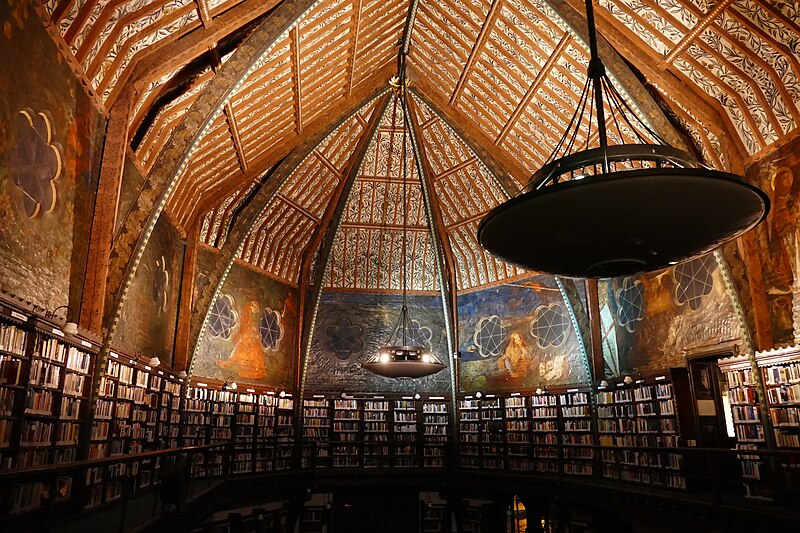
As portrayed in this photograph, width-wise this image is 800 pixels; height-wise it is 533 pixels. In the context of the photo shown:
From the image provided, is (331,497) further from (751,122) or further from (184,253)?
(751,122)

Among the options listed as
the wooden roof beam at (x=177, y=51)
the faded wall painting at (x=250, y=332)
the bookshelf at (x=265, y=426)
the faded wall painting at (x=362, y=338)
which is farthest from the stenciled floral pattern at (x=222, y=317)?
the wooden roof beam at (x=177, y=51)

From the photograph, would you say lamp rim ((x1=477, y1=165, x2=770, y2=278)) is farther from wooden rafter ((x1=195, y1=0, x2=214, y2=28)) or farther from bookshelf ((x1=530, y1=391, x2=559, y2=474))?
bookshelf ((x1=530, y1=391, x2=559, y2=474))

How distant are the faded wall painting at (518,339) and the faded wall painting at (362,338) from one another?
92 cm

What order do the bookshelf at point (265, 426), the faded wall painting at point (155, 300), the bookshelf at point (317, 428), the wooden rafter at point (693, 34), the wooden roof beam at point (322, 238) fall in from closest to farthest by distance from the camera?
the wooden rafter at point (693, 34)
the faded wall painting at point (155, 300)
the bookshelf at point (265, 426)
the bookshelf at point (317, 428)
the wooden roof beam at point (322, 238)

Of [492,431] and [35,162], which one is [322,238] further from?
[35,162]

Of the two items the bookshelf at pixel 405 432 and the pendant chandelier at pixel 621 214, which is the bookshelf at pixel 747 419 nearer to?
the pendant chandelier at pixel 621 214

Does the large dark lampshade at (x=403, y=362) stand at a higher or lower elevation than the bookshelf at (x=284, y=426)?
higher

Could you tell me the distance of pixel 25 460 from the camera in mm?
7383

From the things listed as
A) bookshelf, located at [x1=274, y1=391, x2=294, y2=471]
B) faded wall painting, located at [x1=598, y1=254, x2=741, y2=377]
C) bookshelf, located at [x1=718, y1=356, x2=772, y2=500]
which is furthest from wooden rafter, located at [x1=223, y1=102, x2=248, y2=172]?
bookshelf, located at [x1=718, y1=356, x2=772, y2=500]

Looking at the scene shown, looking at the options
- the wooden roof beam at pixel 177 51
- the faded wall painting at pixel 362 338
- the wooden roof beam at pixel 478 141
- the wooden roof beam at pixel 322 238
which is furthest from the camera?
the faded wall painting at pixel 362 338

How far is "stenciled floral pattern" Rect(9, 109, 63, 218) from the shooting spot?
22.9 feet

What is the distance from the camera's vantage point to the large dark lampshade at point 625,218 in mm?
4789

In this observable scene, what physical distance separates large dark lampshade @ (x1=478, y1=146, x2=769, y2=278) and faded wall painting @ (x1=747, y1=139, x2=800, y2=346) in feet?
16.5

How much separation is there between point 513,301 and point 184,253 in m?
10.3
